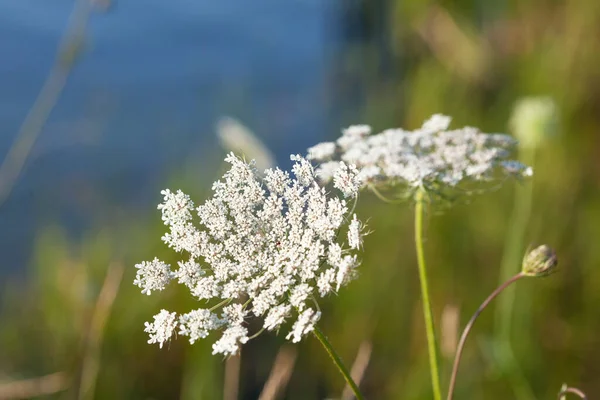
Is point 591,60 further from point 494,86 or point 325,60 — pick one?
point 325,60

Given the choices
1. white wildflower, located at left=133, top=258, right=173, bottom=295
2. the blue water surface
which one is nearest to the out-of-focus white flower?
white wildflower, located at left=133, top=258, right=173, bottom=295

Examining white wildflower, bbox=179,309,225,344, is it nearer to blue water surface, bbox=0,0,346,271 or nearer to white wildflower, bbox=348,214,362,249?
white wildflower, bbox=348,214,362,249

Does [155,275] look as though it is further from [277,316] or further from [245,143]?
[245,143]

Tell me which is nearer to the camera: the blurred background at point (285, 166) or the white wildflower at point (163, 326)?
the white wildflower at point (163, 326)

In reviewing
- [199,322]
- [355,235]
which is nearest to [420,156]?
[355,235]

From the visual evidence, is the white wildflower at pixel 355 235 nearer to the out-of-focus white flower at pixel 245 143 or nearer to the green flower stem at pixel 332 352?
the green flower stem at pixel 332 352

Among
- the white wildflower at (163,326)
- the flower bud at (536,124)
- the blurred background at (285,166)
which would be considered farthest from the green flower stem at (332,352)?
the flower bud at (536,124)
